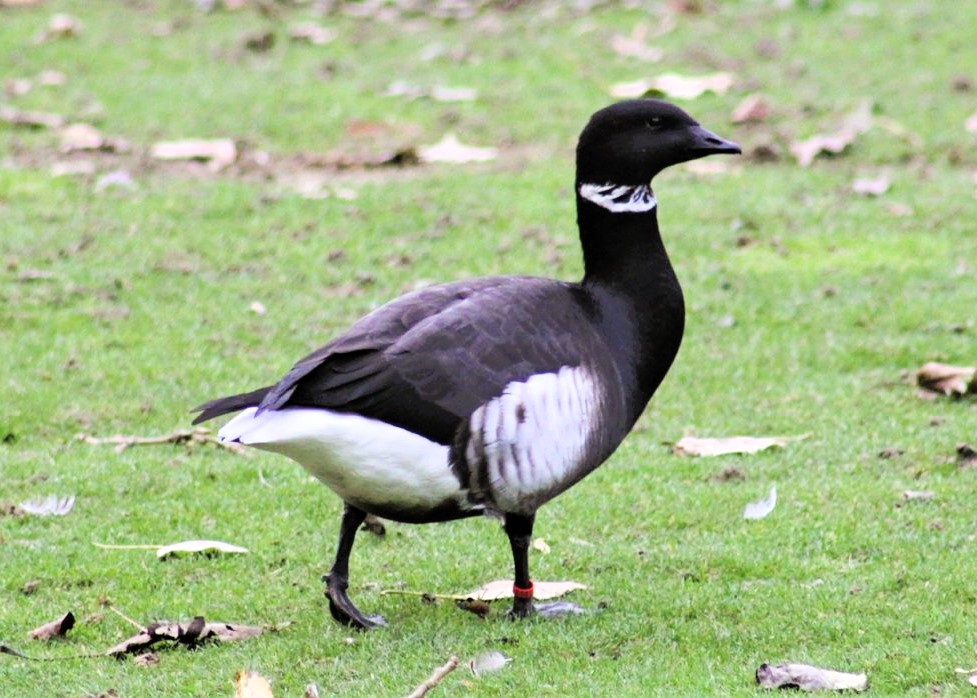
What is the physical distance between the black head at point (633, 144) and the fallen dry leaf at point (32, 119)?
8.19m

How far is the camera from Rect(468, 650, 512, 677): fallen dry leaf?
5293 mm

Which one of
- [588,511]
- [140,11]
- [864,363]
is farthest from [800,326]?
[140,11]

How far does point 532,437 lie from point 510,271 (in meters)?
4.58

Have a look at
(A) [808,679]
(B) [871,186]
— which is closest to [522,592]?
(A) [808,679]

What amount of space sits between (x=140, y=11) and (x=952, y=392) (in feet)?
39.2

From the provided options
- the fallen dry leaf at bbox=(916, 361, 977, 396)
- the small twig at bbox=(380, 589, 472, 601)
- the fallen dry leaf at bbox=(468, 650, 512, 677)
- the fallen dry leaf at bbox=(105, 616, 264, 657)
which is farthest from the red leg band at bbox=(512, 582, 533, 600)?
the fallen dry leaf at bbox=(916, 361, 977, 396)

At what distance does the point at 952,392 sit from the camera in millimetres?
8312

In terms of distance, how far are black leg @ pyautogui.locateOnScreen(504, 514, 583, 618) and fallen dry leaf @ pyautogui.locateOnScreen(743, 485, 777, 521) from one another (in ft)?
4.16

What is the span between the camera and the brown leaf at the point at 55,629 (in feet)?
18.6

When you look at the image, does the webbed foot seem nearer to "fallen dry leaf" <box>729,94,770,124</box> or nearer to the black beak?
the black beak

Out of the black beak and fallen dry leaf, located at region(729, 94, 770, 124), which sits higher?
the black beak

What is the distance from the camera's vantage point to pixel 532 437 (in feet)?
18.3

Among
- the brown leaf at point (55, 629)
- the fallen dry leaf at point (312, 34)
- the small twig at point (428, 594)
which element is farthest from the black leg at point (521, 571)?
the fallen dry leaf at point (312, 34)

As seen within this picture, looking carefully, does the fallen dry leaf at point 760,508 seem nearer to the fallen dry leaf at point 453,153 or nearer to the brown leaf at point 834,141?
the brown leaf at point 834,141
